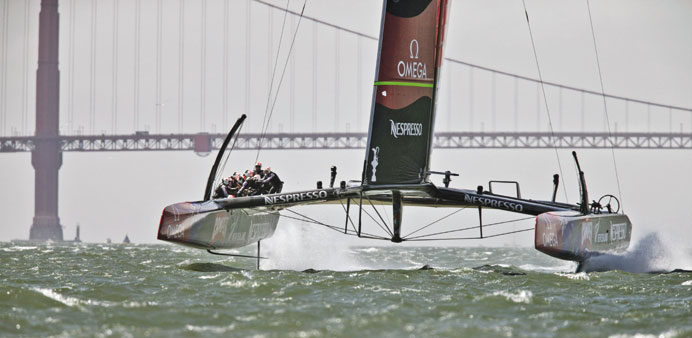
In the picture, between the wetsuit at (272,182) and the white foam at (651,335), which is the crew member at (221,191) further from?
the white foam at (651,335)

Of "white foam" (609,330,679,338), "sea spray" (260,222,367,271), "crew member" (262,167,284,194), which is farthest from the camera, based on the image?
"sea spray" (260,222,367,271)

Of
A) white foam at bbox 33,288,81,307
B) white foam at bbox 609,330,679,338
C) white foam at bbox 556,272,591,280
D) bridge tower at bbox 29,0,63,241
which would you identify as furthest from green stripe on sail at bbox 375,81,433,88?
bridge tower at bbox 29,0,63,241

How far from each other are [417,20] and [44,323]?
4134mm

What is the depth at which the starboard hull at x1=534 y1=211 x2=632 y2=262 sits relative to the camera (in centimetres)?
786

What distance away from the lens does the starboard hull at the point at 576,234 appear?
310 inches

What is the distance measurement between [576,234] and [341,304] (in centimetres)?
282

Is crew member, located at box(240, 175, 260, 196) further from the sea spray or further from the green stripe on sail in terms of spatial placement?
the green stripe on sail

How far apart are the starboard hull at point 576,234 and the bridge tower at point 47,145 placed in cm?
3367

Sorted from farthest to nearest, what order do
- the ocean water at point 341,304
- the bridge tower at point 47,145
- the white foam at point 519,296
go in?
the bridge tower at point 47,145 < the white foam at point 519,296 < the ocean water at point 341,304

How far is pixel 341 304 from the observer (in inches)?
233

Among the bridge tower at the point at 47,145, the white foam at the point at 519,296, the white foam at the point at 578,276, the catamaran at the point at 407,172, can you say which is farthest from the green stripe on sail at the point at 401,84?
the bridge tower at the point at 47,145

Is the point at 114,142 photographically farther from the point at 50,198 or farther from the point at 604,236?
the point at 604,236

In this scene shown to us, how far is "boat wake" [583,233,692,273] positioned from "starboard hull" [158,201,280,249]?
9.90 feet

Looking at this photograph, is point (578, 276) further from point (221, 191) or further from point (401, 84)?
point (221, 191)
